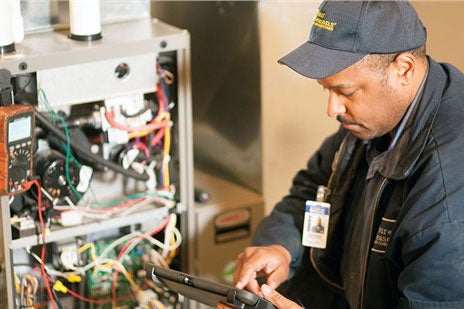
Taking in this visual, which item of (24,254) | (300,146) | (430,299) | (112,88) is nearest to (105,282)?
(24,254)

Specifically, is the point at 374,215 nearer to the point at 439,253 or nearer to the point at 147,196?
the point at 439,253

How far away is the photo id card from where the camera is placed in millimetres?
2375

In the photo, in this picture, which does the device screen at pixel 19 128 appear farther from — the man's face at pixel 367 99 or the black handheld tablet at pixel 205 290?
the man's face at pixel 367 99

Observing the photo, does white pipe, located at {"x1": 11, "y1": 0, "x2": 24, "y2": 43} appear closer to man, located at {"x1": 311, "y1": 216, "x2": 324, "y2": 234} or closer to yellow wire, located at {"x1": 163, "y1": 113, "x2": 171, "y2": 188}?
yellow wire, located at {"x1": 163, "y1": 113, "x2": 171, "y2": 188}

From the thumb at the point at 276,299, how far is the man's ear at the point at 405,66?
58cm

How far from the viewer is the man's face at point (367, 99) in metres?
2.06

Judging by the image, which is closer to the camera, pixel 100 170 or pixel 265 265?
pixel 265 265

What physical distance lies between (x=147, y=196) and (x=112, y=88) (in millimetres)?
348

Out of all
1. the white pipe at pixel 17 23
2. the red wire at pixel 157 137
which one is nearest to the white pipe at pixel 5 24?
the white pipe at pixel 17 23

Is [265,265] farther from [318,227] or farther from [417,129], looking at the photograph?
[417,129]

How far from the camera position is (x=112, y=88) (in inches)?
91.1

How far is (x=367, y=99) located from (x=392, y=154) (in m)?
0.17

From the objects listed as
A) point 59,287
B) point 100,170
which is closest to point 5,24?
point 100,170

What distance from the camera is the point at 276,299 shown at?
2.12 meters
